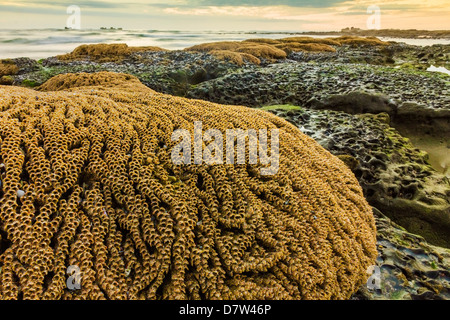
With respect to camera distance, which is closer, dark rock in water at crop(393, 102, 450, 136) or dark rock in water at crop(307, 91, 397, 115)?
dark rock in water at crop(393, 102, 450, 136)

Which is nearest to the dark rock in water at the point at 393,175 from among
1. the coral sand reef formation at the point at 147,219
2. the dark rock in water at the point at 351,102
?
the dark rock in water at the point at 351,102

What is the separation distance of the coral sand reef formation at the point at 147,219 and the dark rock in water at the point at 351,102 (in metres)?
7.71

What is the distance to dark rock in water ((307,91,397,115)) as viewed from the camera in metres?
10.5

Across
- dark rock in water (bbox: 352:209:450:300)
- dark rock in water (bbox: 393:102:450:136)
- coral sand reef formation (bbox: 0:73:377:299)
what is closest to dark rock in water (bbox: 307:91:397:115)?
dark rock in water (bbox: 393:102:450:136)

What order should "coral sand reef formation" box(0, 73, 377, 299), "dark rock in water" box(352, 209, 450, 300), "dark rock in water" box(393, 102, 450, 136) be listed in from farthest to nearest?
→ "dark rock in water" box(393, 102, 450, 136) < "dark rock in water" box(352, 209, 450, 300) < "coral sand reef formation" box(0, 73, 377, 299)

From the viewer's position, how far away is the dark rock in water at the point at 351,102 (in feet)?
34.4

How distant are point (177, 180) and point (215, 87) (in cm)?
876

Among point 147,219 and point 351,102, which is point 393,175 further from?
point 147,219

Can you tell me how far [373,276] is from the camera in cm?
355

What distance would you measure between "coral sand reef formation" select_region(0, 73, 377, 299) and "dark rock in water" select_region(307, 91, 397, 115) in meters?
7.71

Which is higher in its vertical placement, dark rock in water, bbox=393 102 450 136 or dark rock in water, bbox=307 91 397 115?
dark rock in water, bbox=307 91 397 115

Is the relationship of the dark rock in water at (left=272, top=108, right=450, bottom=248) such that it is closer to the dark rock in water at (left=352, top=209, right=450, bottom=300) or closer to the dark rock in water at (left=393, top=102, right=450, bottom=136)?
the dark rock in water at (left=352, top=209, right=450, bottom=300)

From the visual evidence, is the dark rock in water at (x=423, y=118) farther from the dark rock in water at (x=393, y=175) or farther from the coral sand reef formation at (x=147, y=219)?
the coral sand reef formation at (x=147, y=219)

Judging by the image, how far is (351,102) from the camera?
10688mm
